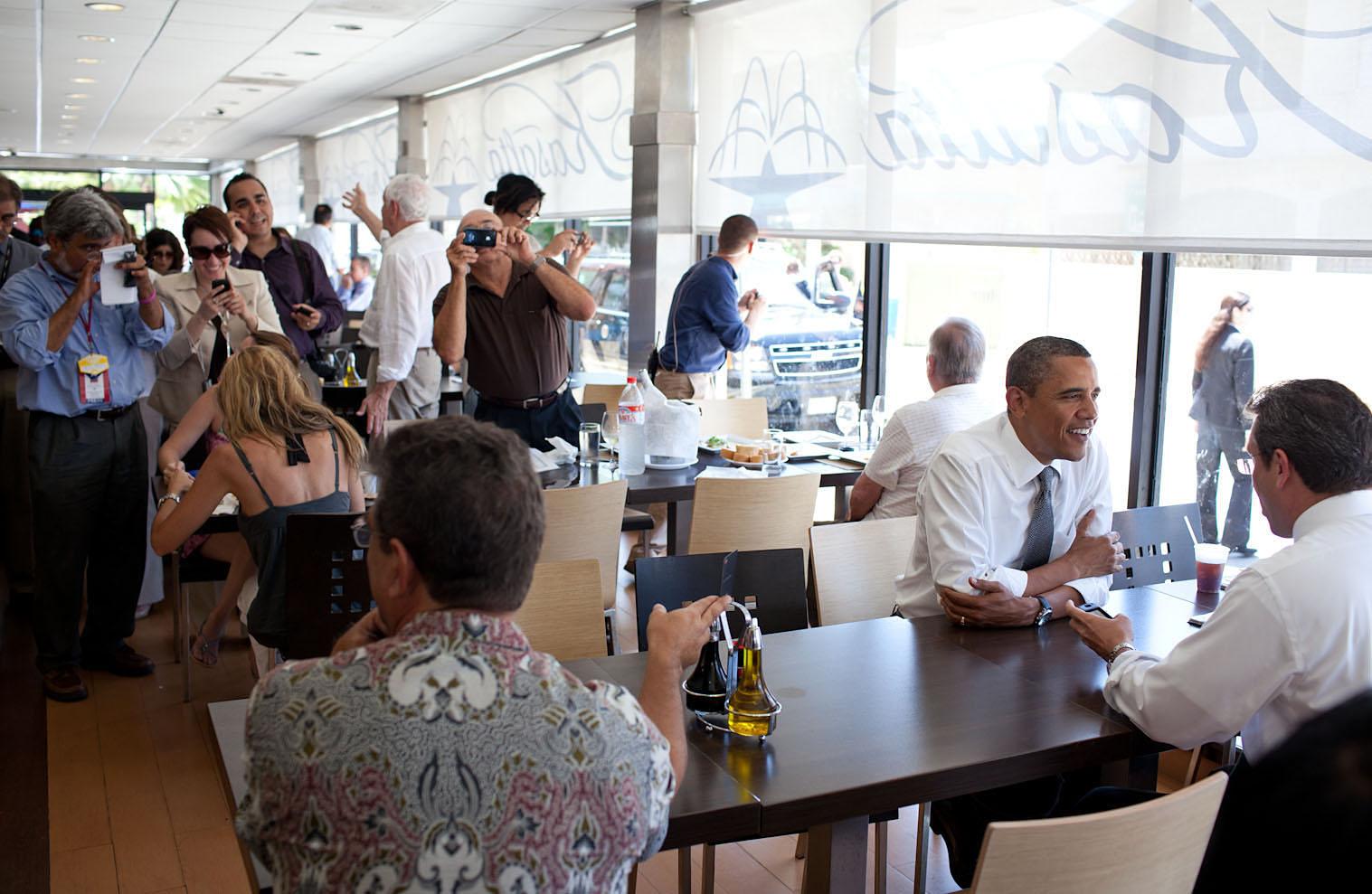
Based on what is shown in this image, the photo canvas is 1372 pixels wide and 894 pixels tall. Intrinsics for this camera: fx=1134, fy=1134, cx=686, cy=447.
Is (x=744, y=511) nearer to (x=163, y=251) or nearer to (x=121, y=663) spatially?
(x=121, y=663)

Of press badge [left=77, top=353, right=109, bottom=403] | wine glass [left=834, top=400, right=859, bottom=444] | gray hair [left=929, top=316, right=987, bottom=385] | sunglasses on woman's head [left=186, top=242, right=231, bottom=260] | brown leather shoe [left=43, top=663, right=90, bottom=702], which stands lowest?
brown leather shoe [left=43, top=663, right=90, bottom=702]

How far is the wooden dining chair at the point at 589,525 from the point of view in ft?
11.4

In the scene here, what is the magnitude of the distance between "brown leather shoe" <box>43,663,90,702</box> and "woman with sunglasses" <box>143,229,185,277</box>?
2.24 meters

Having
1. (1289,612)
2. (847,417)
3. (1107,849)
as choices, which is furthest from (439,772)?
(847,417)

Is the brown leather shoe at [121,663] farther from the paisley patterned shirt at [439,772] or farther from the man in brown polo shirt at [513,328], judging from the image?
the paisley patterned shirt at [439,772]

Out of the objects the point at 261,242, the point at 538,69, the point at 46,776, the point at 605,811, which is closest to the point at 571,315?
the point at 261,242

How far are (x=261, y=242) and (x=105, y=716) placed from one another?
2.57 m

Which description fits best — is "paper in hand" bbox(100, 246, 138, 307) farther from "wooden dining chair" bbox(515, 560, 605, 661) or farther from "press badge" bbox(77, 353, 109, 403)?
"wooden dining chair" bbox(515, 560, 605, 661)

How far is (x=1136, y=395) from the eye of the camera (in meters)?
4.12

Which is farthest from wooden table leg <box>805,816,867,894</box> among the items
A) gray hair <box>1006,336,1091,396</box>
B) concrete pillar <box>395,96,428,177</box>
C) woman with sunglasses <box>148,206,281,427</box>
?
concrete pillar <box>395,96,428,177</box>

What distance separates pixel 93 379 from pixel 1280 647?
11.6ft

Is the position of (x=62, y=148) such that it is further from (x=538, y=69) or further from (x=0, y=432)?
(x=0, y=432)

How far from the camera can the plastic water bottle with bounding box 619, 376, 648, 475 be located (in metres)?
4.12

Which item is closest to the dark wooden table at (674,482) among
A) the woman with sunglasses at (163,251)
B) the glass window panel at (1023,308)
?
the glass window panel at (1023,308)
